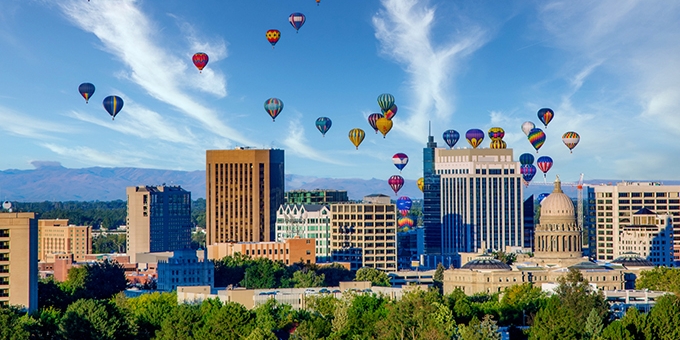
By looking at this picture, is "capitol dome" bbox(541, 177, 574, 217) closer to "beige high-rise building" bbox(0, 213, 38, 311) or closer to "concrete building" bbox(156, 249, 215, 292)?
"concrete building" bbox(156, 249, 215, 292)

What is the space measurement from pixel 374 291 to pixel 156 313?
1501 inches

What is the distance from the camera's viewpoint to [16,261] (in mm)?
138125

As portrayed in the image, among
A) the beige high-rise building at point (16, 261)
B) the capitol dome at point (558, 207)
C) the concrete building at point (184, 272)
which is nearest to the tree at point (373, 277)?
the concrete building at point (184, 272)

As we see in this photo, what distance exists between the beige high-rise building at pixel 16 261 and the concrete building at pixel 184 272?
156 feet

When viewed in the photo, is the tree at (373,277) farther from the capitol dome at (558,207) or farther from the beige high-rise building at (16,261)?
the beige high-rise building at (16,261)

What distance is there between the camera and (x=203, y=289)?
526 feet

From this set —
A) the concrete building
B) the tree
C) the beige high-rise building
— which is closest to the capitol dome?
the tree

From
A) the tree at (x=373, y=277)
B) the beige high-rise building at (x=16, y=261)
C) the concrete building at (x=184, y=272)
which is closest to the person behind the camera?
the beige high-rise building at (x=16, y=261)

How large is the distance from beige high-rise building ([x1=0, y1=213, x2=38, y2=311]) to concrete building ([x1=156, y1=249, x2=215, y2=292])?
47.5 meters

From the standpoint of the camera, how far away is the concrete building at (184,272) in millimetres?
187125

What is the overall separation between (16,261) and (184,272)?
5160cm

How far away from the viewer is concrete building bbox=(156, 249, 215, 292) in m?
187

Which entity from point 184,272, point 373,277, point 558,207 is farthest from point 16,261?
point 558,207

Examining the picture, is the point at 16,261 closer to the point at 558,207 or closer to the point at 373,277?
the point at 373,277
